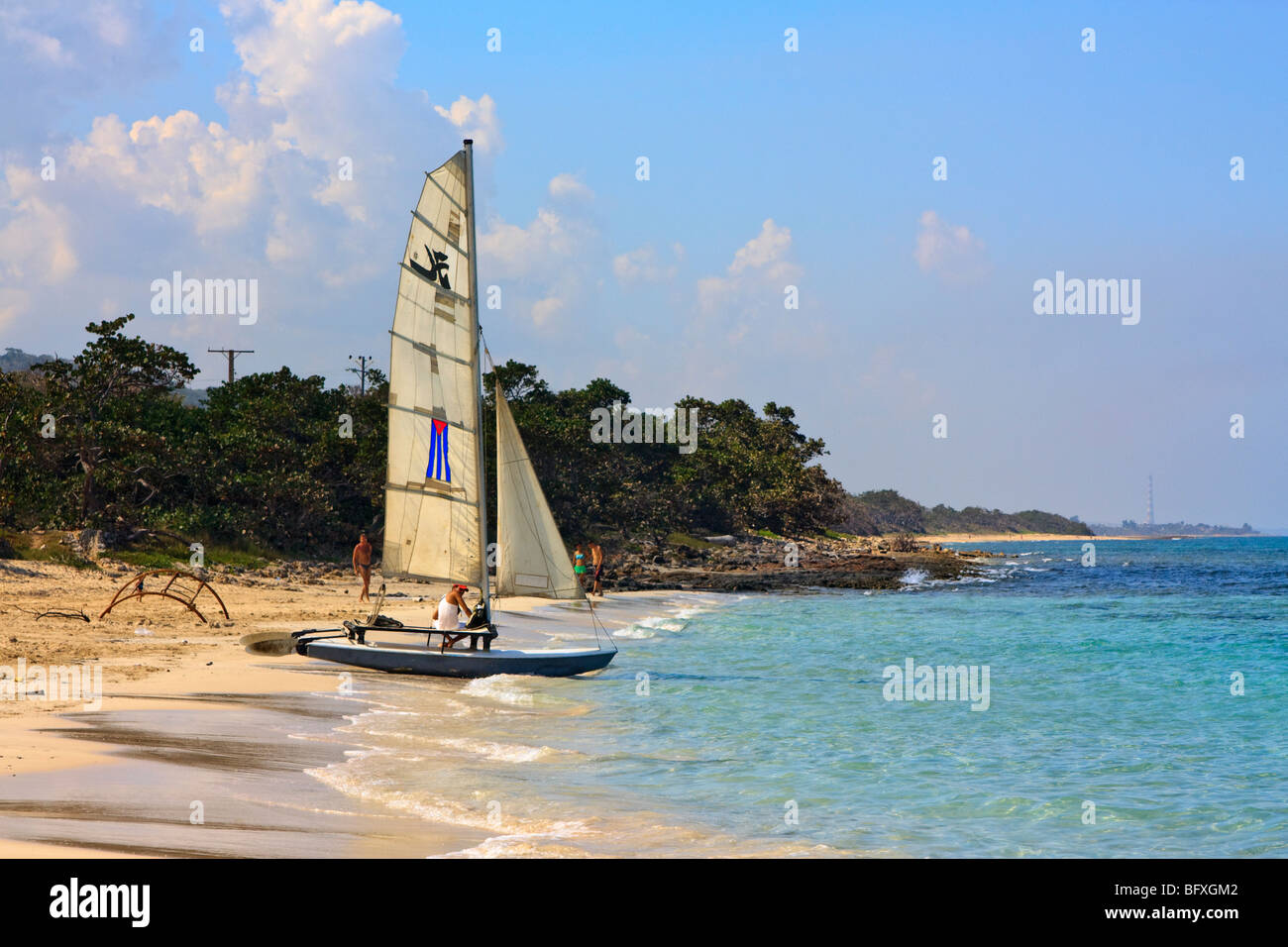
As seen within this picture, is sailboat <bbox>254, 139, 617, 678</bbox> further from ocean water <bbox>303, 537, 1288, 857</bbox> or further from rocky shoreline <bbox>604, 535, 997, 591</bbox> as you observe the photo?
rocky shoreline <bbox>604, 535, 997, 591</bbox>

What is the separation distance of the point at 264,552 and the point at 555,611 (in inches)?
612

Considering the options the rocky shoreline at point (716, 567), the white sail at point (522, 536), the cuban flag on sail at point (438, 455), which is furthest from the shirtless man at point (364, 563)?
the white sail at point (522, 536)

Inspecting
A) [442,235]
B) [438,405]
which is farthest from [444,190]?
[438,405]

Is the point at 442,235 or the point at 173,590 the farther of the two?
the point at 173,590

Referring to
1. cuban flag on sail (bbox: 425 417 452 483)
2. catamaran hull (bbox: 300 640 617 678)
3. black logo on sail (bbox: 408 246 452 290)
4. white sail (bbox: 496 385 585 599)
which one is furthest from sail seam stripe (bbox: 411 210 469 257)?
catamaran hull (bbox: 300 640 617 678)

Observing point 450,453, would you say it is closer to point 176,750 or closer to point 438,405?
point 438,405

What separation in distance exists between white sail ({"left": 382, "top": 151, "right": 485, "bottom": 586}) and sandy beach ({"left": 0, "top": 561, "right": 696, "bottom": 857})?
11.5 feet

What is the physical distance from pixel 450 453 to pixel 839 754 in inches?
437

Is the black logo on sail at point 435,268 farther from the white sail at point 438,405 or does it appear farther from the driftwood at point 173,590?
the driftwood at point 173,590

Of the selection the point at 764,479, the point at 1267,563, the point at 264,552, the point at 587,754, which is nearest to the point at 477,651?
the point at 587,754

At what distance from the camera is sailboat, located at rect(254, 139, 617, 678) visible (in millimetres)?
23141

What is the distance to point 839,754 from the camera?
1661 centimetres

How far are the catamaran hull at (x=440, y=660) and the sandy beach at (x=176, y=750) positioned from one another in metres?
0.43

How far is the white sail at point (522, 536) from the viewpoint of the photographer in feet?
76.8
